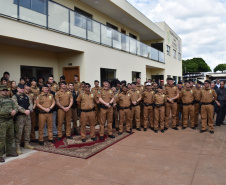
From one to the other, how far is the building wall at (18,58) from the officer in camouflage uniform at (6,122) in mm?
3304

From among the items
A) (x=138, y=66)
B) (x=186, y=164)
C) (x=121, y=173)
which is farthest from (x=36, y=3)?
(x=138, y=66)

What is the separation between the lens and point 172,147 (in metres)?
5.39

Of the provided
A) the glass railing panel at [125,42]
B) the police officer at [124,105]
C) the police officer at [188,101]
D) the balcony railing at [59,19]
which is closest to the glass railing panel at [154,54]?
the glass railing panel at [125,42]

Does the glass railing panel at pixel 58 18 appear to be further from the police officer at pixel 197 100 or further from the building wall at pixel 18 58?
the police officer at pixel 197 100

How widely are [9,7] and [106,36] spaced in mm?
5354

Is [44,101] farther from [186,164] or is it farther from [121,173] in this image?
[186,164]

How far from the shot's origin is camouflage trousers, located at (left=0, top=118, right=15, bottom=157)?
457cm

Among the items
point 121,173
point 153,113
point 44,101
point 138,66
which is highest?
point 138,66

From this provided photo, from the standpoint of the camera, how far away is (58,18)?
7797 mm

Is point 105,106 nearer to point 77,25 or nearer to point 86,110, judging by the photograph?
point 86,110

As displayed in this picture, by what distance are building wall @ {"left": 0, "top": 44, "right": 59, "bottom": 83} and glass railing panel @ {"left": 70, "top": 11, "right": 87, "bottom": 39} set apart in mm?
1724

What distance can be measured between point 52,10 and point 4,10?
1.93m

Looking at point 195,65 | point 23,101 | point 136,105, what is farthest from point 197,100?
point 195,65

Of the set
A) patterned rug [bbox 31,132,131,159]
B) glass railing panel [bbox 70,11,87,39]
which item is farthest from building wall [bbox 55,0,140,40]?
patterned rug [bbox 31,132,131,159]
